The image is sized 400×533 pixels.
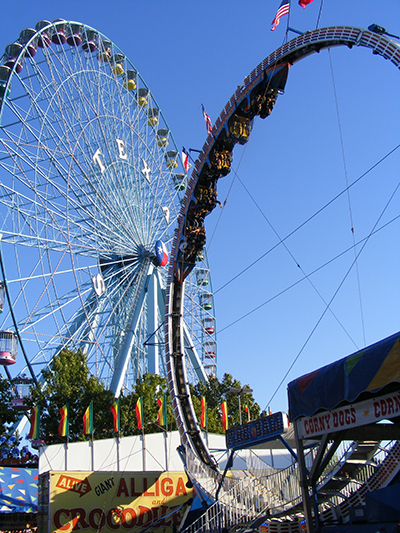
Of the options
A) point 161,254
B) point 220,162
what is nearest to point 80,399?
point 161,254

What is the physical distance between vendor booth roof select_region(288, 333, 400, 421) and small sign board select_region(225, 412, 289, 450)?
1.23 metres

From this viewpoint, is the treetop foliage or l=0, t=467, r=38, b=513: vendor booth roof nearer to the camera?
l=0, t=467, r=38, b=513: vendor booth roof

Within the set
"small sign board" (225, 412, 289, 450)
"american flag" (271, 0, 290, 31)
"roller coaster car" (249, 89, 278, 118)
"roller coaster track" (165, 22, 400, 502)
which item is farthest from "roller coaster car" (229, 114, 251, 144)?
"small sign board" (225, 412, 289, 450)

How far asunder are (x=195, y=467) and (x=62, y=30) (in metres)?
26.8

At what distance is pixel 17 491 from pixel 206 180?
14.3m

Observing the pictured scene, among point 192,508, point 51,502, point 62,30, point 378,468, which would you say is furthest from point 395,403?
point 62,30

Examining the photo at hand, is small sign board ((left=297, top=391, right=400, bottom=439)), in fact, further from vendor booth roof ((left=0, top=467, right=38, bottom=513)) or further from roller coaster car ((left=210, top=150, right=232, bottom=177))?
vendor booth roof ((left=0, top=467, right=38, bottom=513))

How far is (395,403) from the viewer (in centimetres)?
842

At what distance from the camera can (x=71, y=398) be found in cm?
3203

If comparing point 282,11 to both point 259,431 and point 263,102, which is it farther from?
point 259,431

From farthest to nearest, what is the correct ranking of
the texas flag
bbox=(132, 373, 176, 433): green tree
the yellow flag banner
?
the texas flag, bbox=(132, 373, 176, 433): green tree, the yellow flag banner

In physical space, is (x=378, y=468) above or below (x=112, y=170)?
below

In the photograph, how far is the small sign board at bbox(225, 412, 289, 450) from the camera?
38.5ft

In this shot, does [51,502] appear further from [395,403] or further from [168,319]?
[395,403]
